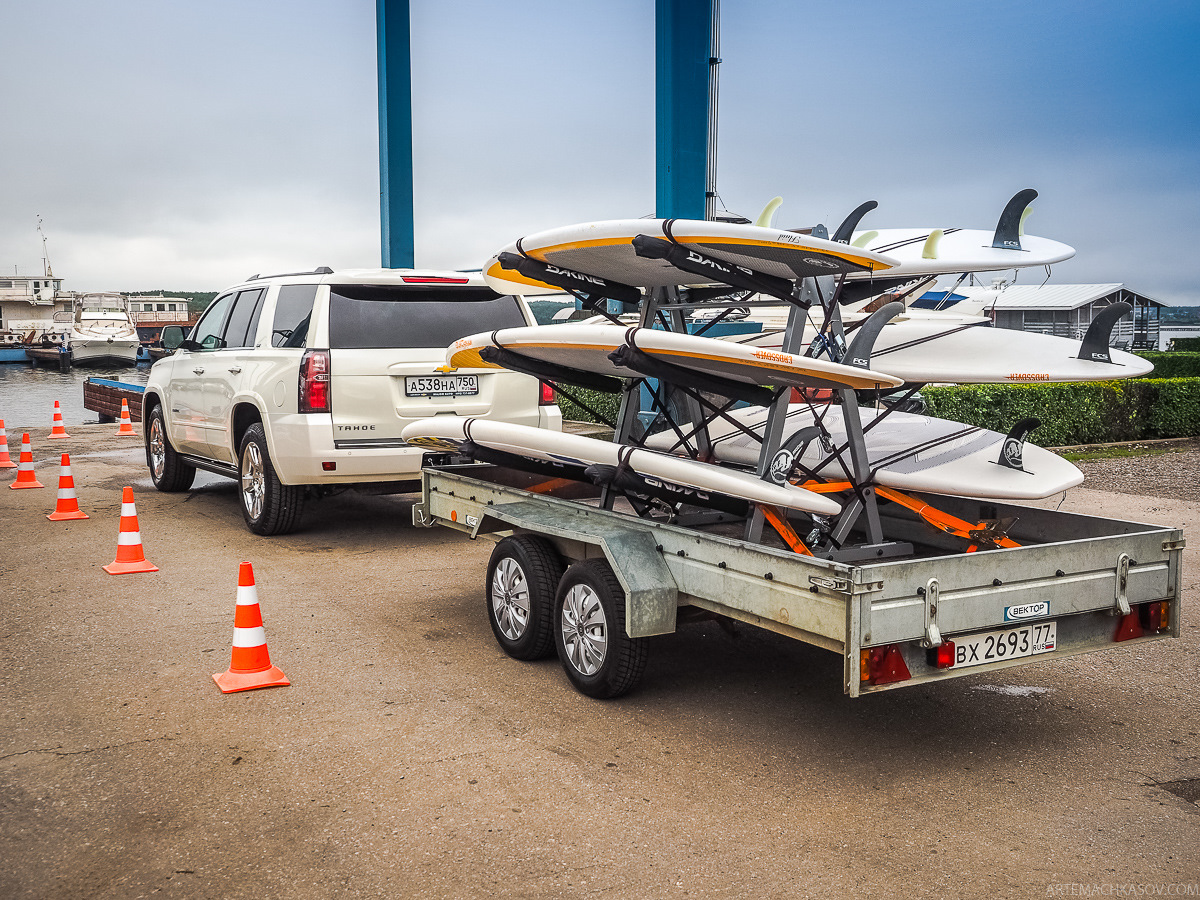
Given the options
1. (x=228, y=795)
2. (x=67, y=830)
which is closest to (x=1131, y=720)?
(x=228, y=795)

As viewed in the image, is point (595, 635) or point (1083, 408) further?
point (1083, 408)

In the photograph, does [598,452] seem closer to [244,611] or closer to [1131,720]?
[244,611]

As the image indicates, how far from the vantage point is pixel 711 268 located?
17.5ft

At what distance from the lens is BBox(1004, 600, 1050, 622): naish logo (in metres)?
4.34

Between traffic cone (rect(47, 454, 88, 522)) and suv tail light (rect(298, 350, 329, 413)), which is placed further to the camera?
traffic cone (rect(47, 454, 88, 522))

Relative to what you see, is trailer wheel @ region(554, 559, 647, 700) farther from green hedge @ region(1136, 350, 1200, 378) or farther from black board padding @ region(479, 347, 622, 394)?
green hedge @ region(1136, 350, 1200, 378)

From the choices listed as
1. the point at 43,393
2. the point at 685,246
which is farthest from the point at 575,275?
the point at 43,393

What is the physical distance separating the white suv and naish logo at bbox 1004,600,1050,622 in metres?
4.55

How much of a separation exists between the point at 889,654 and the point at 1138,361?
2.71 meters

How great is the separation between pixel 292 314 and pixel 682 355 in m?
5.05

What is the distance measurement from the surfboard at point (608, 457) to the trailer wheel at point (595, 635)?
529mm

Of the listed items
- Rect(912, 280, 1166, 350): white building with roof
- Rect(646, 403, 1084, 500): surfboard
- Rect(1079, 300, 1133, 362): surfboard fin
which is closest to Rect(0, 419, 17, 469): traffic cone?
Rect(646, 403, 1084, 500): surfboard

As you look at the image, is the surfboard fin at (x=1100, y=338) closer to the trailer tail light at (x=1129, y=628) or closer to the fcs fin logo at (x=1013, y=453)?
the fcs fin logo at (x=1013, y=453)

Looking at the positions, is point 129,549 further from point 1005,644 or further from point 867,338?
point 1005,644
